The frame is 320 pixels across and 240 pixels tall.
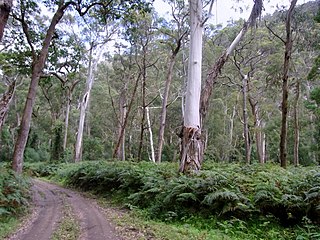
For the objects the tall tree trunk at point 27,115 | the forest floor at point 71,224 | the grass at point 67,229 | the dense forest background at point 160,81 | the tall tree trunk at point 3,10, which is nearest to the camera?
the grass at point 67,229

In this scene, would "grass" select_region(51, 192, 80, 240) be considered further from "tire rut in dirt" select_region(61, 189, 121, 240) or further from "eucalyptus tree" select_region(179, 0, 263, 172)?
"eucalyptus tree" select_region(179, 0, 263, 172)

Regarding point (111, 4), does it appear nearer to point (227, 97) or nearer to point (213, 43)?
point (213, 43)

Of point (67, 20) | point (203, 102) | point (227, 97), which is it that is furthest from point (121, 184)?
point (227, 97)

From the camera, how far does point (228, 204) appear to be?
702cm

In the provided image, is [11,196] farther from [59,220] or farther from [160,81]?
[160,81]

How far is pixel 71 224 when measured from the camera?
7145 mm

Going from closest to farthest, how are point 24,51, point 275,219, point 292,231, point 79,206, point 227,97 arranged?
point 292,231
point 275,219
point 79,206
point 24,51
point 227,97

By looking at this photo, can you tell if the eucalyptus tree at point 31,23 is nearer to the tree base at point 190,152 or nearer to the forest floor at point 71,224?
the forest floor at point 71,224

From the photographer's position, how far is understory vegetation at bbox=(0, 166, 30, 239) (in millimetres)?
7229

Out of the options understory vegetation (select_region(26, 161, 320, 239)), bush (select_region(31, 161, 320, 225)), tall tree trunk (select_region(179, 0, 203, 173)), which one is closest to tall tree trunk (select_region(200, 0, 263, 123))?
tall tree trunk (select_region(179, 0, 203, 173))

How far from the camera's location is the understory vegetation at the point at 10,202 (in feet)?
23.7

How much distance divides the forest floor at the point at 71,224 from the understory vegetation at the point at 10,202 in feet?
0.96

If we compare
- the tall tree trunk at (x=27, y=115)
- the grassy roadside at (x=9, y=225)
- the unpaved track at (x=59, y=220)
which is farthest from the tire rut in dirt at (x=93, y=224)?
the tall tree trunk at (x=27, y=115)

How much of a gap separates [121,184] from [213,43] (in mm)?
18214
